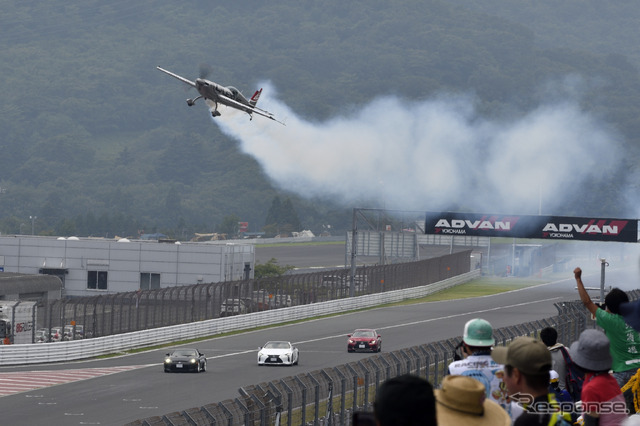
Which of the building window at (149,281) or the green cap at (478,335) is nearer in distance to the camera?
the green cap at (478,335)

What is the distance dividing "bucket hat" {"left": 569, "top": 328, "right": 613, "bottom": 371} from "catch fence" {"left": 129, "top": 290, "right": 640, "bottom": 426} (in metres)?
5.26

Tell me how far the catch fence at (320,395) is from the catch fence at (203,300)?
2150 cm

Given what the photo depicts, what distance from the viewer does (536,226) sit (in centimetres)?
5766

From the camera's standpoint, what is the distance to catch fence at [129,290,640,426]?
13.6 meters

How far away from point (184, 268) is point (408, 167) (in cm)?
9707

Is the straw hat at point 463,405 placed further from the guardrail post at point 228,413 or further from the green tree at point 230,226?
the green tree at point 230,226

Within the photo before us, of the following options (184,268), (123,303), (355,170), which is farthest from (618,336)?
(355,170)

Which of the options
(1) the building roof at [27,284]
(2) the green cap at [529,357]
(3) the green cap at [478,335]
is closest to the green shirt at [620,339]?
(3) the green cap at [478,335]

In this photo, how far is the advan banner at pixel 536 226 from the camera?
185 feet

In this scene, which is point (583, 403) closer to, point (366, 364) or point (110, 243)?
point (366, 364)

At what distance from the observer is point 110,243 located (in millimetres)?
77875

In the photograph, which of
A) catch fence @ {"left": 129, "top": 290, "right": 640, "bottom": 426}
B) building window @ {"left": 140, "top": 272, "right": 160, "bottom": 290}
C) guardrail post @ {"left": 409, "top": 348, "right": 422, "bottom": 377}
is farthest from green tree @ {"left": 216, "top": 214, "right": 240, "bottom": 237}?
guardrail post @ {"left": 409, "top": 348, "right": 422, "bottom": 377}

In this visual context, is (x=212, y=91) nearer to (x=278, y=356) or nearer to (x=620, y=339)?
(x=278, y=356)

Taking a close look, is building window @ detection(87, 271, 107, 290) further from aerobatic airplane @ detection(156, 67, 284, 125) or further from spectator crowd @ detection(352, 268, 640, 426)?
spectator crowd @ detection(352, 268, 640, 426)
